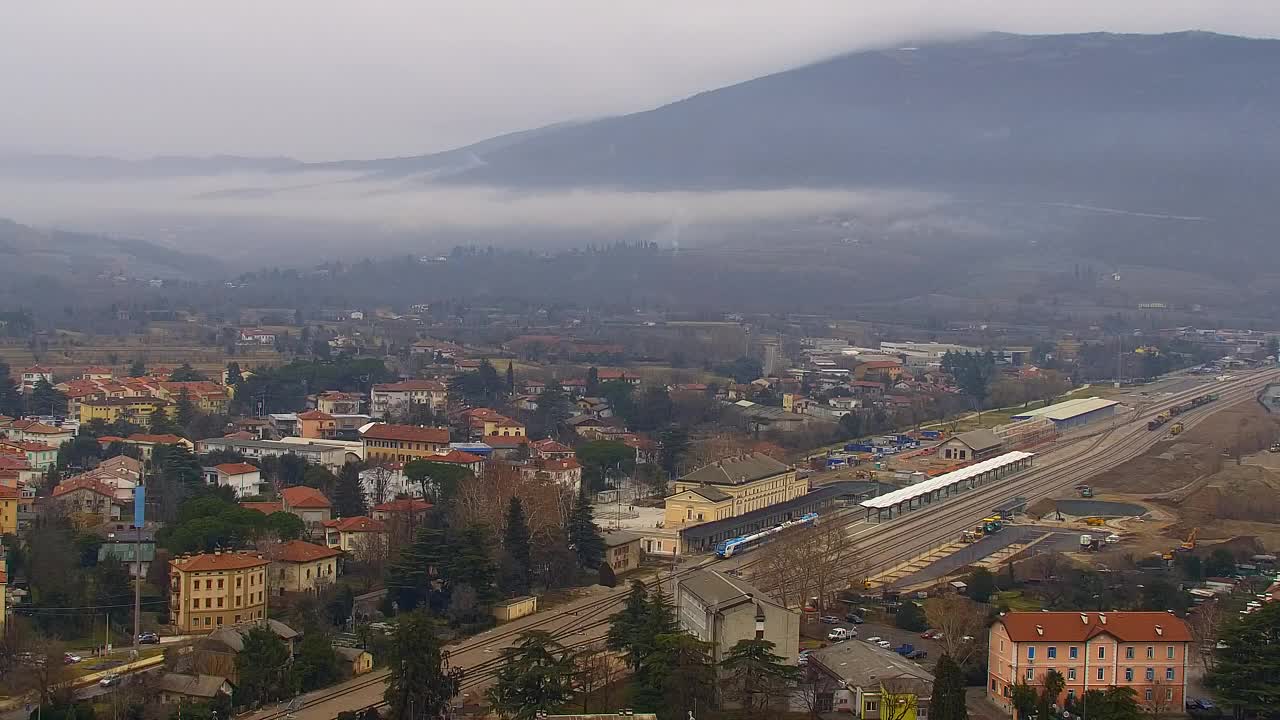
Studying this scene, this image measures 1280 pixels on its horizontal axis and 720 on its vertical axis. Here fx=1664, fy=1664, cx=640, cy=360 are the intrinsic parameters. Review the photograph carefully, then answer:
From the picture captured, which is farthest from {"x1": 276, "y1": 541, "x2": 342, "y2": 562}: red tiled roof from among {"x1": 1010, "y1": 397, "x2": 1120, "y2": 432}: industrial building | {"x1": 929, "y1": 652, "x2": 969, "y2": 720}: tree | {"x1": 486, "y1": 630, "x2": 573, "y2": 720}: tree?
{"x1": 1010, "y1": 397, "x2": 1120, "y2": 432}: industrial building

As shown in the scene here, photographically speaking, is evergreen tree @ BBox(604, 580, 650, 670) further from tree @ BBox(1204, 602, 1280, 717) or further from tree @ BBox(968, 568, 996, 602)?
tree @ BBox(1204, 602, 1280, 717)

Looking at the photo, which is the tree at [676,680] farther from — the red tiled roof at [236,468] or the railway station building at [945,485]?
the red tiled roof at [236,468]

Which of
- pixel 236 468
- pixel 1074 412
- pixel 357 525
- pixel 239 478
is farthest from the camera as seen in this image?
pixel 1074 412

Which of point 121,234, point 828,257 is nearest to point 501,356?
point 828,257

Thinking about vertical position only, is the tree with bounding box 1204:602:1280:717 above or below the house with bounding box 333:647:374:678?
above

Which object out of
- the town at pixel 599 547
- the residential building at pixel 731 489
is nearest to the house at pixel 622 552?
the town at pixel 599 547

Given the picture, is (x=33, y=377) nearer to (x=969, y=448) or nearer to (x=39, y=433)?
(x=39, y=433)

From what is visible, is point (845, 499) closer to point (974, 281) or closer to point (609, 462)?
point (609, 462)

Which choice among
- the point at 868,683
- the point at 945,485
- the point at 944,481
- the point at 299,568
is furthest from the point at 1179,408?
the point at 868,683
